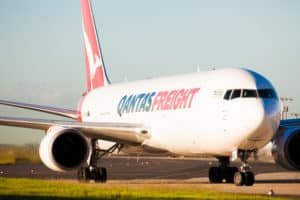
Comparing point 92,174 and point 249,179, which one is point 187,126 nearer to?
point 249,179

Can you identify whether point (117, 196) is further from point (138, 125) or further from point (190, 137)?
point (138, 125)

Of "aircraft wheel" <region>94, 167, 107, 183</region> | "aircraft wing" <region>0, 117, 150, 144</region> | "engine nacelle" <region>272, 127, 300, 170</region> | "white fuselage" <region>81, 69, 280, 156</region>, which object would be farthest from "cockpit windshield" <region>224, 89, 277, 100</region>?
"aircraft wheel" <region>94, 167, 107, 183</region>

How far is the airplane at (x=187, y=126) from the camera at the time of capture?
21.4 meters

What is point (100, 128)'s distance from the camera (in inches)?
995

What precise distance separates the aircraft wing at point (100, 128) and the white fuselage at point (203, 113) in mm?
425

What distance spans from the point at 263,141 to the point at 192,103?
2786 millimetres

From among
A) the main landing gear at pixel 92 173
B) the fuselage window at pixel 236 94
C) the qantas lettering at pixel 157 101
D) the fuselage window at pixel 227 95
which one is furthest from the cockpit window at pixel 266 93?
the main landing gear at pixel 92 173

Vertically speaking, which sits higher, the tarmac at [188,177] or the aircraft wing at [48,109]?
the aircraft wing at [48,109]

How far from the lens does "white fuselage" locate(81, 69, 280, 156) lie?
Answer: 21109mm

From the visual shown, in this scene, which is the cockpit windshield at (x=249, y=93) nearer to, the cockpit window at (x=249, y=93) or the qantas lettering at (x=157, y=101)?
the cockpit window at (x=249, y=93)

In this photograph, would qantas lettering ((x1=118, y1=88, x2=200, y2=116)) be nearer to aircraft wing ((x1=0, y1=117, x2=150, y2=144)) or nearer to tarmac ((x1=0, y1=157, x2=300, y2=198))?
aircraft wing ((x1=0, y1=117, x2=150, y2=144))

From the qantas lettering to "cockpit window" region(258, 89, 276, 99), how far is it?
2372 mm

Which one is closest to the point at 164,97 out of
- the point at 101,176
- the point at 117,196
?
the point at 101,176

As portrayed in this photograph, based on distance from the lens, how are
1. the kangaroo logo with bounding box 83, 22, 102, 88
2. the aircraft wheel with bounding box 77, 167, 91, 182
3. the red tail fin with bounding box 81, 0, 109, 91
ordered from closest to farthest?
the aircraft wheel with bounding box 77, 167, 91, 182 < the red tail fin with bounding box 81, 0, 109, 91 < the kangaroo logo with bounding box 83, 22, 102, 88
